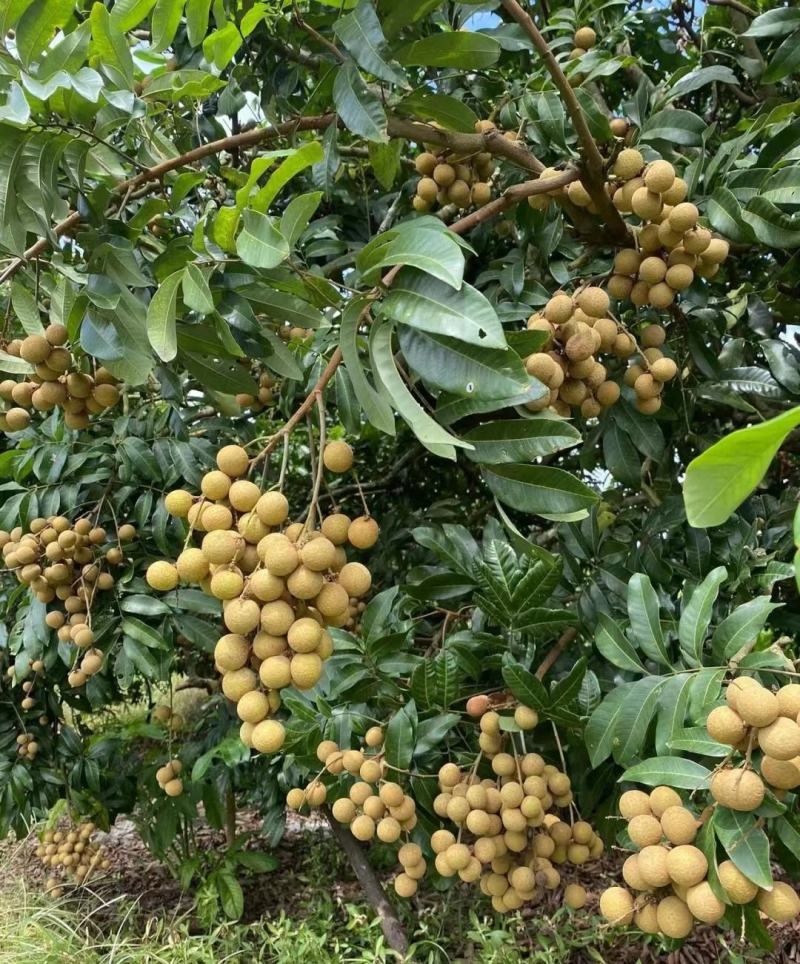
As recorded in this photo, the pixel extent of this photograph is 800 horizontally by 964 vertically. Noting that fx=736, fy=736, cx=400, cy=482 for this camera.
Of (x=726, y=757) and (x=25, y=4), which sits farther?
(x=25, y=4)

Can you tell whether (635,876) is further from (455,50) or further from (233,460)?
(455,50)

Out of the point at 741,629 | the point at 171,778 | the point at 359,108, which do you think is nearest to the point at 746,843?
the point at 741,629

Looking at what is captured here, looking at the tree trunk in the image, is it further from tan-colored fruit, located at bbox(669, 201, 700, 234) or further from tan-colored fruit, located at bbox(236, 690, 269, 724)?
tan-colored fruit, located at bbox(669, 201, 700, 234)

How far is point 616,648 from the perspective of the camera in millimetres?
1153

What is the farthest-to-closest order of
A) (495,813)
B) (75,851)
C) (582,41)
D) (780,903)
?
(75,851) < (582,41) < (495,813) < (780,903)

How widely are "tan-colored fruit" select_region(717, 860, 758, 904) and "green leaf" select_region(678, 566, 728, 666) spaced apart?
0.29 m

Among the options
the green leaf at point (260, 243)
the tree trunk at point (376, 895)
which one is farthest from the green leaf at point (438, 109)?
the tree trunk at point (376, 895)

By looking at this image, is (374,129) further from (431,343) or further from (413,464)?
(413,464)

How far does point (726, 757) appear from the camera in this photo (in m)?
0.82

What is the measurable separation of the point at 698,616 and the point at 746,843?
316 millimetres

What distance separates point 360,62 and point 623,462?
2.78ft

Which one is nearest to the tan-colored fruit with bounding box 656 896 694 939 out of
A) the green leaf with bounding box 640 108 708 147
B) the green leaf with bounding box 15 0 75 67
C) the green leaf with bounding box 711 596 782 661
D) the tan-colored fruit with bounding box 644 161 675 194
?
the green leaf with bounding box 711 596 782 661

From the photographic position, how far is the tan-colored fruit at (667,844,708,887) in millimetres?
797

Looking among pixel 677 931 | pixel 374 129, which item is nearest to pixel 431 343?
pixel 374 129
